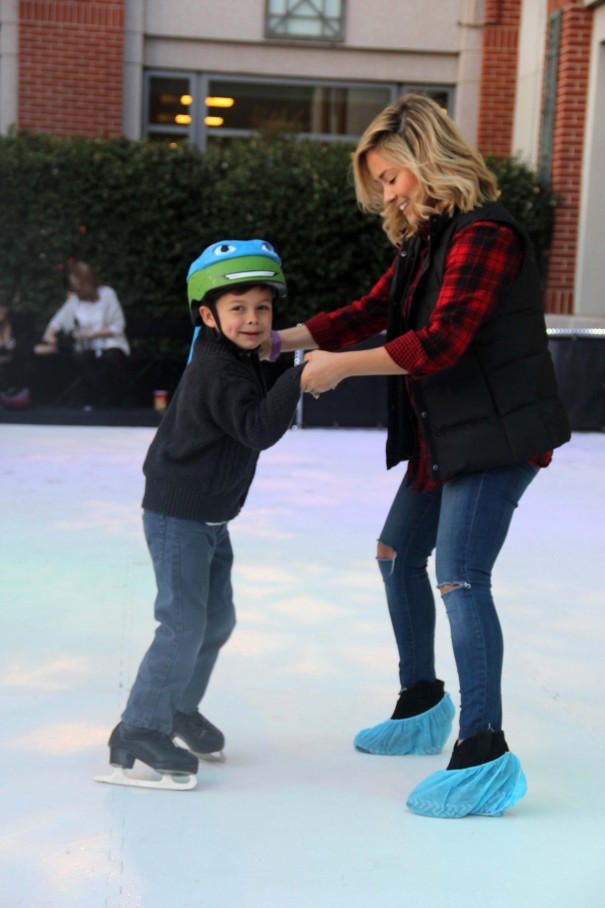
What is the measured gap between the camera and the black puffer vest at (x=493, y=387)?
9.23 ft

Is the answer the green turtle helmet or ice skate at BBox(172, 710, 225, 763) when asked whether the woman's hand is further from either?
ice skate at BBox(172, 710, 225, 763)

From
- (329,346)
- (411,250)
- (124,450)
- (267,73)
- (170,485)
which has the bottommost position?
(124,450)

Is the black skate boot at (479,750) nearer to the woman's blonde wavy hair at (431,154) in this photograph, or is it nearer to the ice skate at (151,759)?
the ice skate at (151,759)

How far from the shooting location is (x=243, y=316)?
2826mm

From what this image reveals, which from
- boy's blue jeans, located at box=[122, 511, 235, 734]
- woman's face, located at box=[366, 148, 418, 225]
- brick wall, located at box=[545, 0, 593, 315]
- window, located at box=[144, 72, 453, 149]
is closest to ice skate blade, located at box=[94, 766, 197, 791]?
boy's blue jeans, located at box=[122, 511, 235, 734]

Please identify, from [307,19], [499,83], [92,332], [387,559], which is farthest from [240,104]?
[387,559]

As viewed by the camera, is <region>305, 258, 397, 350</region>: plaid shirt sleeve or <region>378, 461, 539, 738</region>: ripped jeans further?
<region>305, 258, 397, 350</region>: plaid shirt sleeve

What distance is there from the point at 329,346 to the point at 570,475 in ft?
16.9

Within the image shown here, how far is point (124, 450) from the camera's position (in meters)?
8.95

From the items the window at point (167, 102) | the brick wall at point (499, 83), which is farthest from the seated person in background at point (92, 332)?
the brick wall at point (499, 83)

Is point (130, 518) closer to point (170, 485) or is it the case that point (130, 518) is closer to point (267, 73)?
point (170, 485)

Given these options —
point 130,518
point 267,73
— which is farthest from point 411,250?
point 267,73

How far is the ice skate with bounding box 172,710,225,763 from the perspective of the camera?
121 inches

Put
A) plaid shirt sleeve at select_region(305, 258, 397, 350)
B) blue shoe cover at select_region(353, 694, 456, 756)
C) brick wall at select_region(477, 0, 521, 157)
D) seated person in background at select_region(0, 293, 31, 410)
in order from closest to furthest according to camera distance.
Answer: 1. blue shoe cover at select_region(353, 694, 456, 756)
2. plaid shirt sleeve at select_region(305, 258, 397, 350)
3. seated person in background at select_region(0, 293, 31, 410)
4. brick wall at select_region(477, 0, 521, 157)
